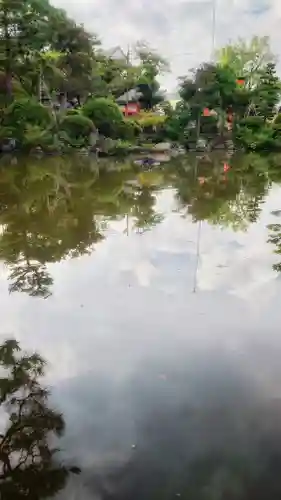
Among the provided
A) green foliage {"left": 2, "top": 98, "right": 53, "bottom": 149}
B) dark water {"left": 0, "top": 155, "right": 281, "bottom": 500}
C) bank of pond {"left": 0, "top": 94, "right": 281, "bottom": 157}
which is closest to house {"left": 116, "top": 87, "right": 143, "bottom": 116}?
bank of pond {"left": 0, "top": 94, "right": 281, "bottom": 157}

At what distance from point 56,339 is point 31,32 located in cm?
1594

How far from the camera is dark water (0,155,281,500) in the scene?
7.90ft

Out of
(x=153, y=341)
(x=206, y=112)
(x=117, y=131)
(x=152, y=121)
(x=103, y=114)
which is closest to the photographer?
(x=153, y=341)

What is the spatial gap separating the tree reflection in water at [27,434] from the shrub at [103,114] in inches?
669

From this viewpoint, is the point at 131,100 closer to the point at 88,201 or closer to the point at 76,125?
the point at 76,125

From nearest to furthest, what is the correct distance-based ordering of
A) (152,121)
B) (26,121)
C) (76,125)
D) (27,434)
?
(27,434) < (26,121) < (76,125) < (152,121)

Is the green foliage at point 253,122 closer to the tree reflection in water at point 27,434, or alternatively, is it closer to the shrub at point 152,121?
the shrub at point 152,121

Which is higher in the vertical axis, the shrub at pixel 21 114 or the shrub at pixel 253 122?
the shrub at pixel 253 122

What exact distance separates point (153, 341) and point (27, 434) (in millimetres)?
1256

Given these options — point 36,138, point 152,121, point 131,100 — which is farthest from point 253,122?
point 36,138

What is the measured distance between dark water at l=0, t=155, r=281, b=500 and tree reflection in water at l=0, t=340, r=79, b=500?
3 cm

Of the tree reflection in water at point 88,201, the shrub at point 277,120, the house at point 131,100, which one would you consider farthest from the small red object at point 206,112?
the tree reflection in water at point 88,201

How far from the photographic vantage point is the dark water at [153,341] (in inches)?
94.8

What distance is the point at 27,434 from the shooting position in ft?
8.70
